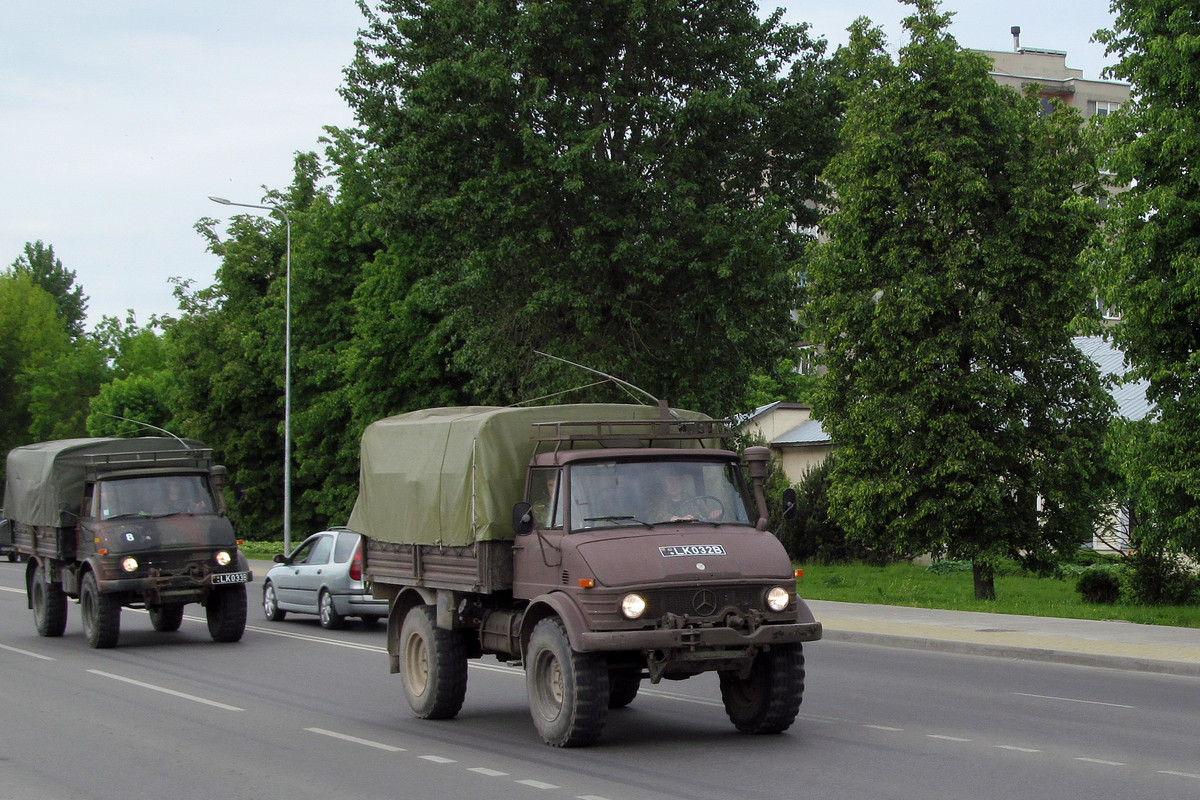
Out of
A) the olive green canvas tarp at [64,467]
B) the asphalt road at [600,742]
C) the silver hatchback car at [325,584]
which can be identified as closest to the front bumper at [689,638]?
the asphalt road at [600,742]

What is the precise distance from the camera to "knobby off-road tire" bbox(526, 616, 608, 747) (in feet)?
33.2

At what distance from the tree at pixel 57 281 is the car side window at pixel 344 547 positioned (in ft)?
418

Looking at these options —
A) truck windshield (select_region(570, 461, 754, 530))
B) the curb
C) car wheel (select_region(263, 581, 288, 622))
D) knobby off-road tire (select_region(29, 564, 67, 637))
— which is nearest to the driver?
truck windshield (select_region(570, 461, 754, 530))

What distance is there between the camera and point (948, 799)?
8.46 meters

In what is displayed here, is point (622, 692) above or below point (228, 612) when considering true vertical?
below

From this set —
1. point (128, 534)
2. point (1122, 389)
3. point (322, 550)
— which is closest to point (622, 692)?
point (128, 534)

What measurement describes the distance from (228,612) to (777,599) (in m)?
11.4

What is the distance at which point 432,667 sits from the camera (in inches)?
477

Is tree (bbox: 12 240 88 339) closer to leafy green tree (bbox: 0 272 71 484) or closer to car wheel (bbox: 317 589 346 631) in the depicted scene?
leafy green tree (bbox: 0 272 71 484)

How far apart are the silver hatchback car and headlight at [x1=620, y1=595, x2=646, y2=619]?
37.2ft

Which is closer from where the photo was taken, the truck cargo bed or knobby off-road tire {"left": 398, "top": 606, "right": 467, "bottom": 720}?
the truck cargo bed

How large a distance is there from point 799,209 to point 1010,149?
7630mm

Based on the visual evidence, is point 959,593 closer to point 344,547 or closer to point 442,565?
point 344,547

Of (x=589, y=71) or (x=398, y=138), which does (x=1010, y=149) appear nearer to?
(x=589, y=71)
